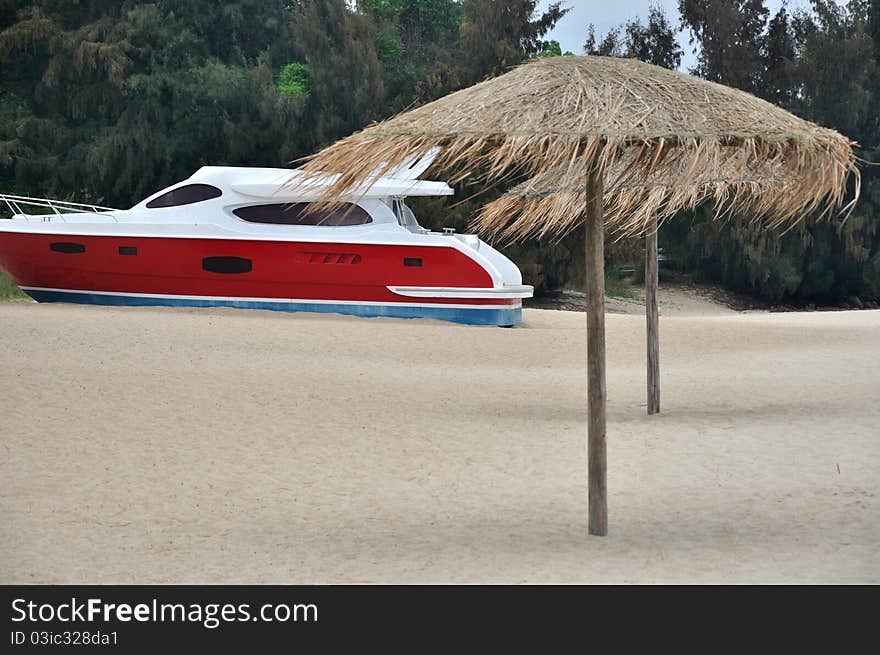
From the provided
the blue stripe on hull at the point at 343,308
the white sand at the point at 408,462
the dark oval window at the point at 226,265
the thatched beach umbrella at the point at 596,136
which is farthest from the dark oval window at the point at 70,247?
the thatched beach umbrella at the point at 596,136

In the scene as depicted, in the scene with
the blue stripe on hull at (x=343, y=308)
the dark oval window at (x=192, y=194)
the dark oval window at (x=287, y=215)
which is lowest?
the blue stripe on hull at (x=343, y=308)

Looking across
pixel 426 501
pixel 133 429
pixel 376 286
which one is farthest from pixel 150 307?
pixel 426 501

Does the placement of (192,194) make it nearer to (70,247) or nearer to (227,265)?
(227,265)

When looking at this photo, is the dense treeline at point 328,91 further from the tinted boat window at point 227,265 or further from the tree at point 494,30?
the tinted boat window at point 227,265

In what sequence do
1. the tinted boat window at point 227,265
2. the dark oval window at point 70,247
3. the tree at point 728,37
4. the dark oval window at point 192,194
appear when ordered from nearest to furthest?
the tinted boat window at point 227,265 → the dark oval window at point 192,194 → the dark oval window at point 70,247 → the tree at point 728,37

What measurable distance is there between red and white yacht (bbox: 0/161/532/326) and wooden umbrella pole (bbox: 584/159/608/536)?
1146 cm

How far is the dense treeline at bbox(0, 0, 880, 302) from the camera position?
2877 cm

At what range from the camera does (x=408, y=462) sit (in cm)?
963

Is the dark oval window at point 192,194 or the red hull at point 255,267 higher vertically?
the dark oval window at point 192,194

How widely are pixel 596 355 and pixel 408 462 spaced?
2.49 meters

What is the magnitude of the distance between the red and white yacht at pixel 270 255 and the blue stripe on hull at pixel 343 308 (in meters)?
0.02

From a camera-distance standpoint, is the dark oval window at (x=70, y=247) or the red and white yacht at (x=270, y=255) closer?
the red and white yacht at (x=270, y=255)

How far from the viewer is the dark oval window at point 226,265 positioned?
19516mm

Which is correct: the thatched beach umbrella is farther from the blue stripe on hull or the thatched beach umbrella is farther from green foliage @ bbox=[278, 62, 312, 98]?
green foliage @ bbox=[278, 62, 312, 98]
